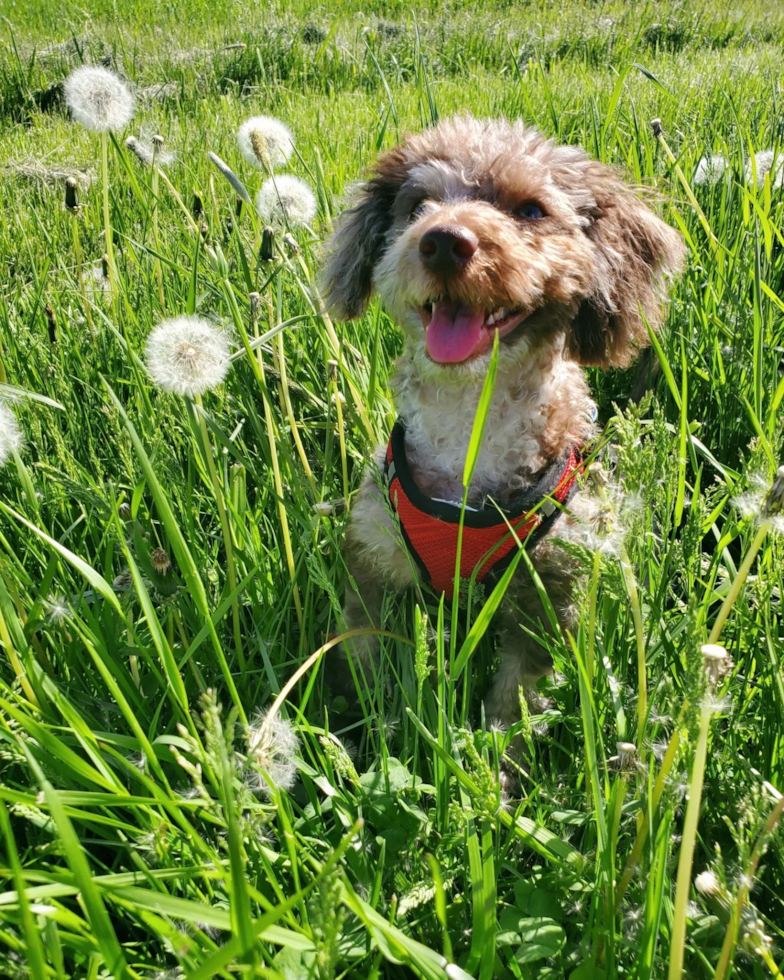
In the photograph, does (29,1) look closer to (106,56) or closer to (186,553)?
(106,56)

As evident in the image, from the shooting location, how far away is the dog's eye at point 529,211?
6.97ft

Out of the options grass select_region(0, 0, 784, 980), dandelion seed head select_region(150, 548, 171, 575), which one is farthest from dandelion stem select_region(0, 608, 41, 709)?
dandelion seed head select_region(150, 548, 171, 575)

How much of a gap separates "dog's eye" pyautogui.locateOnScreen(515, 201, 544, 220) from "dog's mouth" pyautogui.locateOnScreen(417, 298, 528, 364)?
0.33 m

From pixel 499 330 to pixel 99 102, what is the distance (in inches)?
52.9

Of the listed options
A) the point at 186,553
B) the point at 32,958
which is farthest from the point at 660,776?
the point at 186,553

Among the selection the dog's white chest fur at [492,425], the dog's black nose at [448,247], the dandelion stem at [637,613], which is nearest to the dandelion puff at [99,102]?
the dog's black nose at [448,247]

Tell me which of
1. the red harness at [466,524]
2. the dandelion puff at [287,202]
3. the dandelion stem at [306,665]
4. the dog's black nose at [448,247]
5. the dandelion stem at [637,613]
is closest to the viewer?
the dandelion stem at [637,613]

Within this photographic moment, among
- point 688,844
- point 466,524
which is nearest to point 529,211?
point 466,524

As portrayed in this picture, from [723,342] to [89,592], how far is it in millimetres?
2127

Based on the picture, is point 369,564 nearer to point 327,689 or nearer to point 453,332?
point 327,689

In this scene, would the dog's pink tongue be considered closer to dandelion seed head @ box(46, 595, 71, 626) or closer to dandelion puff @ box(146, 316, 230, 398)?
dandelion puff @ box(146, 316, 230, 398)

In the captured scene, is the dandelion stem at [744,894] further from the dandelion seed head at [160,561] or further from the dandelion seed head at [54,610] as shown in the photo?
the dandelion seed head at [54,610]

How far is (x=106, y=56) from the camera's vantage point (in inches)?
310

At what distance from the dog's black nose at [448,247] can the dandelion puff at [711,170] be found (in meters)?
1.73
